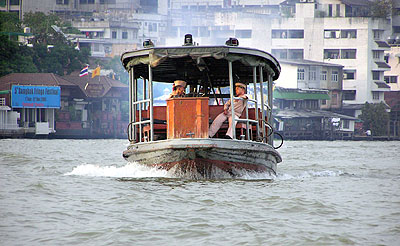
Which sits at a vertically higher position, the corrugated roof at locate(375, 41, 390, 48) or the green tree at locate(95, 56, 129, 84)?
the corrugated roof at locate(375, 41, 390, 48)

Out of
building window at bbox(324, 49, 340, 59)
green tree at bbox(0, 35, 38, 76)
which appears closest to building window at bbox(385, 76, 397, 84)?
building window at bbox(324, 49, 340, 59)

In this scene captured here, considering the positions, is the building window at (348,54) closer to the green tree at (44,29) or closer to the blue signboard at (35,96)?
the green tree at (44,29)

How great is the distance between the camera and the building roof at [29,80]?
48.8 m

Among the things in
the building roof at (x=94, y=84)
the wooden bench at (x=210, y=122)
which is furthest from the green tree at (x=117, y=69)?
the wooden bench at (x=210, y=122)

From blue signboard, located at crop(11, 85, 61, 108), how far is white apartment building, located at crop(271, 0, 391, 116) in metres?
27.2

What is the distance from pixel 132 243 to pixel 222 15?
70.1 metres

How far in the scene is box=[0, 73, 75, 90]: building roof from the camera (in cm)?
4878

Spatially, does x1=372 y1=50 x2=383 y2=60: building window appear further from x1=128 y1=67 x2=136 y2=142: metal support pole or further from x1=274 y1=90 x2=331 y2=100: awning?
x1=128 y1=67 x2=136 y2=142: metal support pole

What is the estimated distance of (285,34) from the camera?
232 feet

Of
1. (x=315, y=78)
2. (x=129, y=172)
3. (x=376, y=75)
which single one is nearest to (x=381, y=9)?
(x=376, y=75)

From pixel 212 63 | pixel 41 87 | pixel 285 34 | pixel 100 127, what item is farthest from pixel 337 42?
pixel 212 63

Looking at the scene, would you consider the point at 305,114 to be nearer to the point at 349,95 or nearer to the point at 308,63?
the point at 308,63

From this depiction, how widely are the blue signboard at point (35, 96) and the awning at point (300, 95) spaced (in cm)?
1991

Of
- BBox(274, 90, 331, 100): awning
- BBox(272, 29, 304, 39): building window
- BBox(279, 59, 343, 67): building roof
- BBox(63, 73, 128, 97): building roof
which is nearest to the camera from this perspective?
→ BBox(63, 73, 128, 97): building roof
